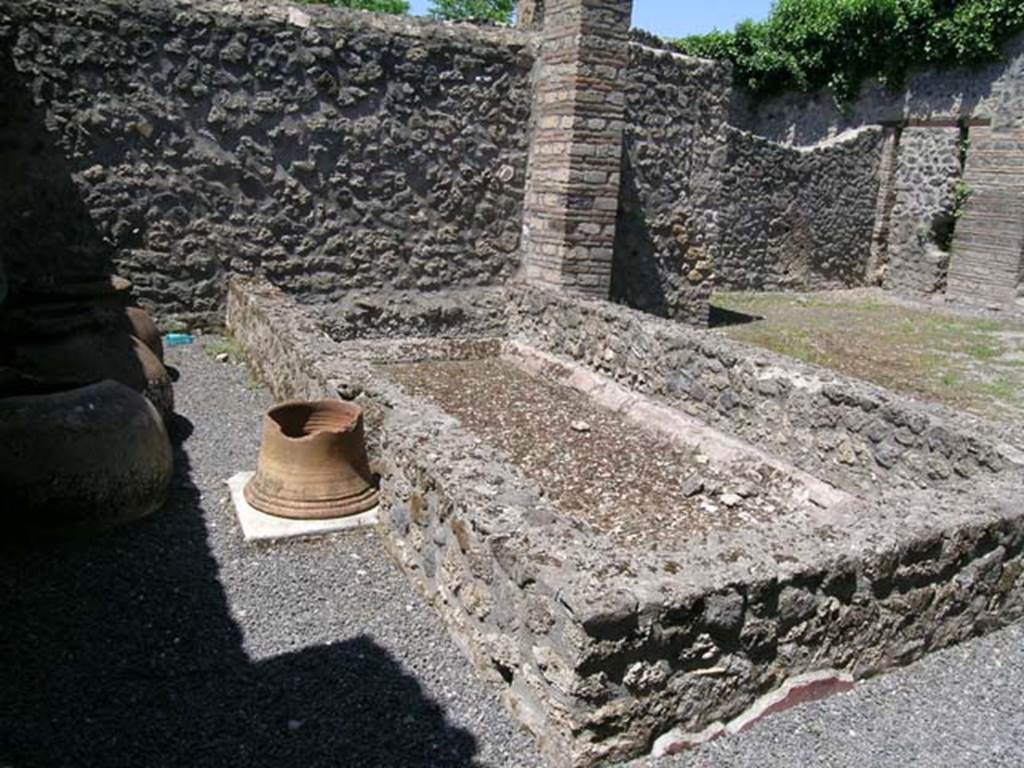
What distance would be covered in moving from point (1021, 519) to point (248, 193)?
22.5 feet

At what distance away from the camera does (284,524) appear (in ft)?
14.5

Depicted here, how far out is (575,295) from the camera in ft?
26.2

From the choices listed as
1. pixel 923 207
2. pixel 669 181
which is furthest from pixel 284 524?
pixel 923 207

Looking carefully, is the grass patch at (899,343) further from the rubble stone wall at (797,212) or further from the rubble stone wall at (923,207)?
the rubble stone wall at (923,207)

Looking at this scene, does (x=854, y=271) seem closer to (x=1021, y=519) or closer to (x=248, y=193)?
(x=248, y=193)

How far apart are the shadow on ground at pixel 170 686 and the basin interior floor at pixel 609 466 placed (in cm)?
151

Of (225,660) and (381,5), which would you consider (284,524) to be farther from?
(381,5)

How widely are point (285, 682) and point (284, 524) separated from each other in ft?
4.44

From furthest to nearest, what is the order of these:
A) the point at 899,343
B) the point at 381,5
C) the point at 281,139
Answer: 1. the point at 381,5
2. the point at 899,343
3. the point at 281,139

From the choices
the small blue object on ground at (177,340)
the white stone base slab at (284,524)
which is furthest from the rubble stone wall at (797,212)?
the white stone base slab at (284,524)

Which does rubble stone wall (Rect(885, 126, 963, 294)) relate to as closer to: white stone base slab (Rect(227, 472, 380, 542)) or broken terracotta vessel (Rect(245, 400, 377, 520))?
broken terracotta vessel (Rect(245, 400, 377, 520))

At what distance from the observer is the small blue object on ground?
795cm

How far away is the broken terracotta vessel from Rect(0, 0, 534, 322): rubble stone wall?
402 cm

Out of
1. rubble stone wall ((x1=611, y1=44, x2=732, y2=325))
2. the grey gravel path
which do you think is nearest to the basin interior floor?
the grey gravel path
